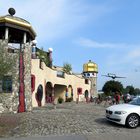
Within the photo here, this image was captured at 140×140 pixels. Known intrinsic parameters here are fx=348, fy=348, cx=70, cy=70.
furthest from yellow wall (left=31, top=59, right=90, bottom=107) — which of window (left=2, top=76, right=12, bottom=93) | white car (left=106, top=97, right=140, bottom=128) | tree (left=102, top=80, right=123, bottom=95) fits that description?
tree (left=102, top=80, right=123, bottom=95)

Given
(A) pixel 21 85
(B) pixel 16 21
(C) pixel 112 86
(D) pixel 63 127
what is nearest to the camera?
(D) pixel 63 127

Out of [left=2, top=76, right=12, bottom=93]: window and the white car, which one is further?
[left=2, top=76, right=12, bottom=93]: window

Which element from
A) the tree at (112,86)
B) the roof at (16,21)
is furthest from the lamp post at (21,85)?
the tree at (112,86)

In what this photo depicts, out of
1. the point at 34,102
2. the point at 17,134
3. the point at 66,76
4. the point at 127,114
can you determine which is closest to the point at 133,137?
the point at 127,114

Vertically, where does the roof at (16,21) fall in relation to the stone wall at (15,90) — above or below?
above

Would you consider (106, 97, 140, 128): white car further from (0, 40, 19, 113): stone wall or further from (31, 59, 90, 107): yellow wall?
(31, 59, 90, 107): yellow wall

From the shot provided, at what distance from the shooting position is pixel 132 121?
16688 mm

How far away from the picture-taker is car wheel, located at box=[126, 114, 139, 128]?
16.7 metres

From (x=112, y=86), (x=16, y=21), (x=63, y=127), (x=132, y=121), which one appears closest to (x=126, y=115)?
Answer: (x=132, y=121)

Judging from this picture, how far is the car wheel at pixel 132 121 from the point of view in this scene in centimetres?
1666

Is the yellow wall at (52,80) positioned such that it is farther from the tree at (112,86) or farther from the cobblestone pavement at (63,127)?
the tree at (112,86)

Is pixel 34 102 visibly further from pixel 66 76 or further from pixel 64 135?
pixel 66 76

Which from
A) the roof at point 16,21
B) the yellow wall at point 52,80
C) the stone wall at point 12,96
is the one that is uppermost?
the roof at point 16,21

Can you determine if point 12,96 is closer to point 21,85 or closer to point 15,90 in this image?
point 15,90
